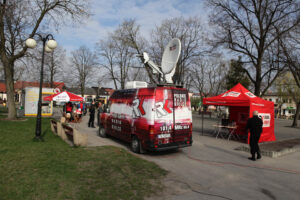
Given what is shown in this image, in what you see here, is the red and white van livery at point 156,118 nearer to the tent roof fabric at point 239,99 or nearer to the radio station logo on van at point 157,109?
the radio station logo on van at point 157,109

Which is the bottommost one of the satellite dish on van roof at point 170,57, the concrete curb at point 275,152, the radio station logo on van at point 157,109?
the concrete curb at point 275,152

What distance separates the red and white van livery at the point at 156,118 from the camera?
23.8ft

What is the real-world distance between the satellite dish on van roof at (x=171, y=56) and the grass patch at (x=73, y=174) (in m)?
5.26

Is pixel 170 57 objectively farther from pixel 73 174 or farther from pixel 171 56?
pixel 73 174

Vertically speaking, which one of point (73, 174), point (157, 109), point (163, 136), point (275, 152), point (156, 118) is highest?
point (157, 109)

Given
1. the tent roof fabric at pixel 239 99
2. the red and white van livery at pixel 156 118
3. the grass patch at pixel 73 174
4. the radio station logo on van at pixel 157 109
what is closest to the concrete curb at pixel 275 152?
the tent roof fabric at pixel 239 99

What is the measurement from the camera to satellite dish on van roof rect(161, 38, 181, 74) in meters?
10.3

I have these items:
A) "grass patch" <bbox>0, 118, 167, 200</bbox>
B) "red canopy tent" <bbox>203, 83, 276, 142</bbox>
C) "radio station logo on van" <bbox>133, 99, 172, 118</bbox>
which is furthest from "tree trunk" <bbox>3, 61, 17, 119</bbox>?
"red canopy tent" <bbox>203, 83, 276, 142</bbox>

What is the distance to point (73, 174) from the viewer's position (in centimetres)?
510

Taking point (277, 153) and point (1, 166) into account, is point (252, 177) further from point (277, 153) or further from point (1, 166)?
point (1, 166)

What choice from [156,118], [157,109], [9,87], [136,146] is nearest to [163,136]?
[156,118]

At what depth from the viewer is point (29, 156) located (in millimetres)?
6270

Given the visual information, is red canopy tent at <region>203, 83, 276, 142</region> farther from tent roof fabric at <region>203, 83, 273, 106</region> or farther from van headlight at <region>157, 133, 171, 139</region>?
van headlight at <region>157, 133, 171, 139</region>

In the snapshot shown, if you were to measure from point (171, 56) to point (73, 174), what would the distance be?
748 cm
